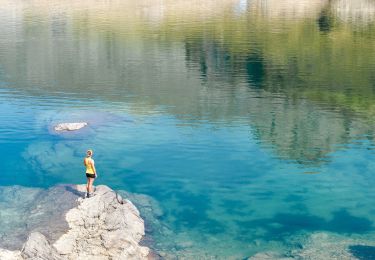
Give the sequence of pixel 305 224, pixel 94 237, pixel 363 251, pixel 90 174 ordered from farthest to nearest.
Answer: pixel 305 224 → pixel 90 174 → pixel 363 251 → pixel 94 237

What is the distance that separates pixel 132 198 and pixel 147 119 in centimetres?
2583

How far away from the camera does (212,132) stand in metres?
60.4

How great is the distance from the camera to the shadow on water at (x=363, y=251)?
31572 mm

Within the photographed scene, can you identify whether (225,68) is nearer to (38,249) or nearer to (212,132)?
(212,132)

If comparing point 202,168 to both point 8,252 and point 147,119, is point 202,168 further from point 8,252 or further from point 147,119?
point 8,252

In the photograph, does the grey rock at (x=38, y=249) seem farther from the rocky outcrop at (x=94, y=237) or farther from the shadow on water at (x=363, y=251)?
the shadow on water at (x=363, y=251)

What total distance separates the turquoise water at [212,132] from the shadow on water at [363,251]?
1.60 m

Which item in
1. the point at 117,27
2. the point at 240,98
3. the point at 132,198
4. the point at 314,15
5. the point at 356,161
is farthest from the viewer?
the point at 314,15

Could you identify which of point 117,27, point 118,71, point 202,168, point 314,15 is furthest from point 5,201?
point 314,15

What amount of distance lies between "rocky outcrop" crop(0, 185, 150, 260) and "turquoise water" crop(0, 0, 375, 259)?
2187 millimetres

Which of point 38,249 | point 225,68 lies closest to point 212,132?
point 38,249

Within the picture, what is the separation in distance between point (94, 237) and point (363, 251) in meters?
16.9

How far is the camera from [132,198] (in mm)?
40719

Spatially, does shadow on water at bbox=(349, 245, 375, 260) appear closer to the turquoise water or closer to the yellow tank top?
the turquoise water
